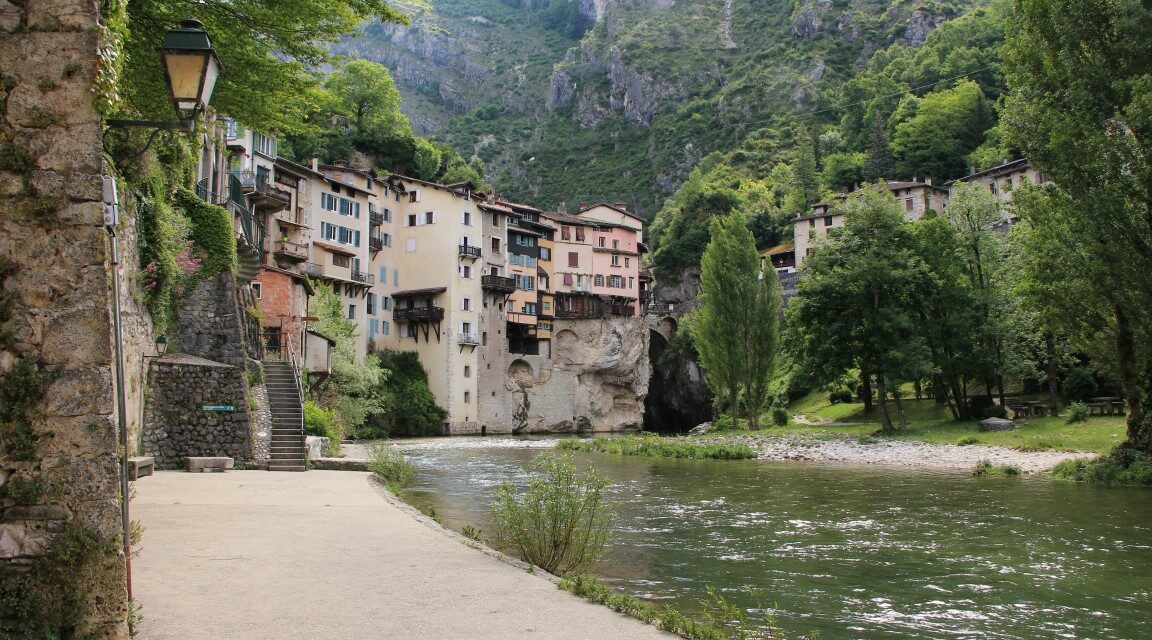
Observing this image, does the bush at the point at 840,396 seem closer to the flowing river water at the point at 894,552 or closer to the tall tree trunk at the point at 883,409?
the tall tree trunk at the point at 883,409

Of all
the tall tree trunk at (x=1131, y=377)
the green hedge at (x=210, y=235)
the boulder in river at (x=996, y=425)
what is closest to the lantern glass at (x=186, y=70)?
the green hedge at (x=210, y=235)

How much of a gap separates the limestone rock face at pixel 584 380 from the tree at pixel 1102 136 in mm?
56272

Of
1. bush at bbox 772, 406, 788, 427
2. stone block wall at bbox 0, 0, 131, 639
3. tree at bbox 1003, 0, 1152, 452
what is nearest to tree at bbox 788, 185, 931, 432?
bush at bbox 772, 406, 788, 427

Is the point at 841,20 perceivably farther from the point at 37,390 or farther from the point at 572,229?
the point at 37,390

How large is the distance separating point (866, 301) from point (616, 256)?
4741cm

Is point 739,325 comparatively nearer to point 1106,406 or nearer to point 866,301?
point 866,301

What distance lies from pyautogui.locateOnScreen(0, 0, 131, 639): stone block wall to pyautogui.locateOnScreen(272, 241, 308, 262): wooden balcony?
42.4 metres

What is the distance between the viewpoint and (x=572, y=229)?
8600 cm

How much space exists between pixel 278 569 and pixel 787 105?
148m

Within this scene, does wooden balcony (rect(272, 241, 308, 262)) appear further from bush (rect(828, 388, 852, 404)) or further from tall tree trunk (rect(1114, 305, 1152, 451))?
tall tree trunk (rect(1114, 305, 1152, 451))

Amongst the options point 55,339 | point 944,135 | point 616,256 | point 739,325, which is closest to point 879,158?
point 944,135

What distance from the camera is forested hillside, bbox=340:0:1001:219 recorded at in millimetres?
128125

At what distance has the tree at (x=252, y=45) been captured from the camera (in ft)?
39.3

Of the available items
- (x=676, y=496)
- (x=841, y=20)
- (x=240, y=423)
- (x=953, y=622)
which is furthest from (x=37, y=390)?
(x=841, y=20)
